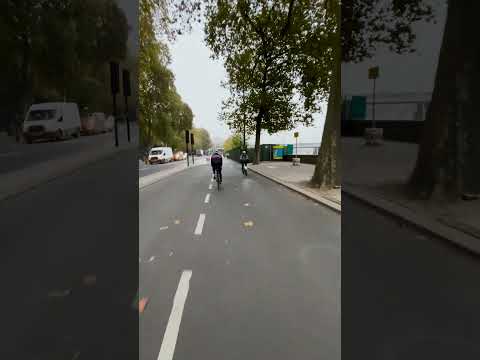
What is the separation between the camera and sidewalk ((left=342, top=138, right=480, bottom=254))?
4.45m

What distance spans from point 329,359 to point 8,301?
361 centimetres

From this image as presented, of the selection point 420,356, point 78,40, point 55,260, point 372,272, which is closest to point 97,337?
point 55,260

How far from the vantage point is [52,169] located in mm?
7457

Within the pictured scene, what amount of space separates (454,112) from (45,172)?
1107 centimetres

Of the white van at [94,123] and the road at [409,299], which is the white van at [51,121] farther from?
the road at [409,299]

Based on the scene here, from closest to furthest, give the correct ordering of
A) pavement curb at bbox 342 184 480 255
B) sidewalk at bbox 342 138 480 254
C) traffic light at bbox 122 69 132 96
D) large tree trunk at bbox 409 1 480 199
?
pavement curb at bbox 342 184 480 255
sidewalk at bbox 342 138 480 254
large tree trunk at bbox 409 1 480 199
traffic light at bbox 122 69 132 96

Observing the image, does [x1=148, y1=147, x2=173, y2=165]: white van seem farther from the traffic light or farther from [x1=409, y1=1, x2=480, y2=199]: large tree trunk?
[x1=409, y1=1, x2=480, y2=199]: large tree trunk

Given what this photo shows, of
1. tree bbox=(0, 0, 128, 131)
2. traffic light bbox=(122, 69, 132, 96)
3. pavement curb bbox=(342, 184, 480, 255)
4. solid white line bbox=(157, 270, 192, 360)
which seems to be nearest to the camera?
solid white line bbox=(157, 270, 192, 360)

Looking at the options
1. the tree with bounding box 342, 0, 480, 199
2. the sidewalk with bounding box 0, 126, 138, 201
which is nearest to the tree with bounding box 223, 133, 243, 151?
the sidewalk with bounding box 0, 126, 138, 201

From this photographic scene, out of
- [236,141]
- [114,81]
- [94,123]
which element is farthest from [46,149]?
[236,141]

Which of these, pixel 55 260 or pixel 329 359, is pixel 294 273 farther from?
pixel 55 260

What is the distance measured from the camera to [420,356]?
216 cm

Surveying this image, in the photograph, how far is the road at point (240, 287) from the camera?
7.36 feet

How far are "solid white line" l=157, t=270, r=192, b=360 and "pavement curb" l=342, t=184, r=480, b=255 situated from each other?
4.44 m
